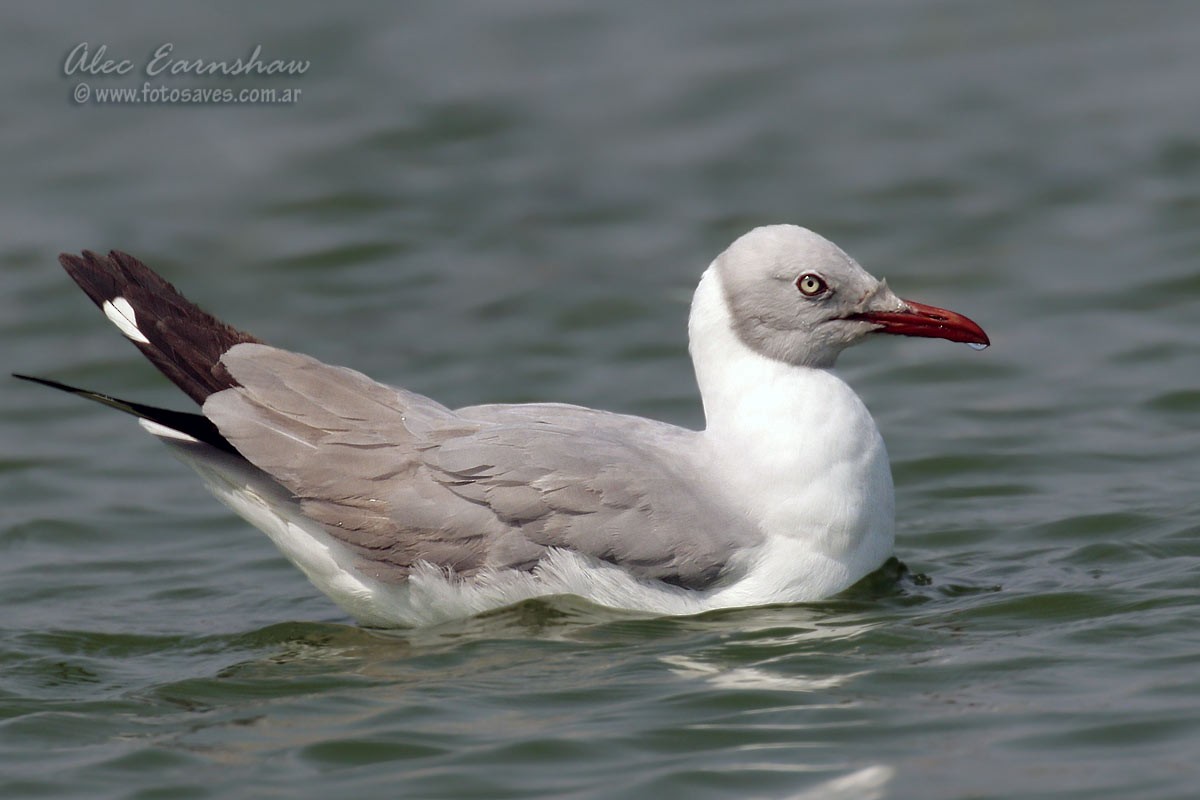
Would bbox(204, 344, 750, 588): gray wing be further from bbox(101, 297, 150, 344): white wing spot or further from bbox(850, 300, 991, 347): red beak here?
Answer: bbox(850, 300, 991, 347): red beak

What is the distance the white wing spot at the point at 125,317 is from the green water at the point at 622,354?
1.22m

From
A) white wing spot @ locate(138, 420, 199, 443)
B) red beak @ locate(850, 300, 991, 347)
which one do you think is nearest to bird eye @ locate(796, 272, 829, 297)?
red beak @ locate(850, 300, 991, 347)

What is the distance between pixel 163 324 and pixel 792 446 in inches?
99.0

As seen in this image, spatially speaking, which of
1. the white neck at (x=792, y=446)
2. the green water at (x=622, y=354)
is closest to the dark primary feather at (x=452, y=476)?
the white neck at (x=792, y=446)

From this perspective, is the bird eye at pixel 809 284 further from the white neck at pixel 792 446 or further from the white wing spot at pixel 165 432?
the white wing spot at pixel 165 432

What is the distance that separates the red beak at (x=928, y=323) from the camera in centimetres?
737

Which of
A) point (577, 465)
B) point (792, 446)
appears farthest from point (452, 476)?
point (792, 446)

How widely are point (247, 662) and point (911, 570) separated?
2767 millimetres

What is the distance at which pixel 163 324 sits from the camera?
7422 mm

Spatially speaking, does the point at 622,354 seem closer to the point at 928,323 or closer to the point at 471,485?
the point at 928,323

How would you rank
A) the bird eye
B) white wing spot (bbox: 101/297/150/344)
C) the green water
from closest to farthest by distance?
1. the green water
2. the bird eye
3. white wing spot (bbox: 101/297/150/344)

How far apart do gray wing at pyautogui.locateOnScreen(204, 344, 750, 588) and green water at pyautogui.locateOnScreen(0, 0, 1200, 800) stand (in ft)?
0.98

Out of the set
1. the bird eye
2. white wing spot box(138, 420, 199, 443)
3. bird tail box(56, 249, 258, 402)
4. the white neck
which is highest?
bird tail box(56, 249, 258, 402)

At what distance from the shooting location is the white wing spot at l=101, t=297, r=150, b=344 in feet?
24.6
